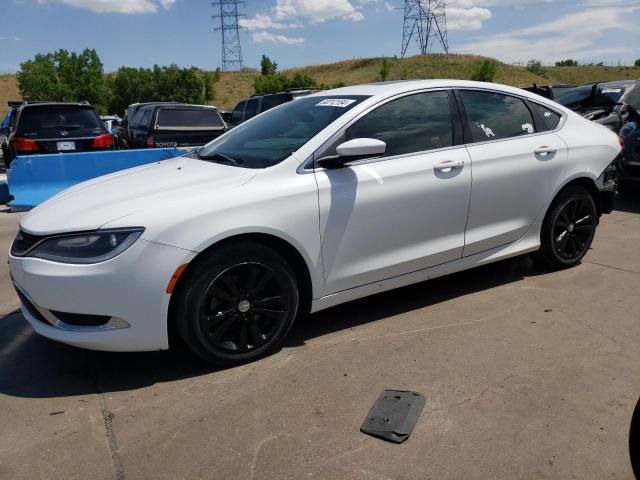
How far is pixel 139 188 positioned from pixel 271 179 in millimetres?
814

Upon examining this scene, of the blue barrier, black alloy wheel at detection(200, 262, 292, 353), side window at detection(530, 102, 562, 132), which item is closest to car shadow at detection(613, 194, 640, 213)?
side window at detection(530, 102, 562, 132)

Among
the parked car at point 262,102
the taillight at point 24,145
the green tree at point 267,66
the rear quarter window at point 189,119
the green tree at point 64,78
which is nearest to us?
the taillight at point 24,145

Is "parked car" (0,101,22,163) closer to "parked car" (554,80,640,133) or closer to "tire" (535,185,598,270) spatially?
"tire" (535,185,598,270)

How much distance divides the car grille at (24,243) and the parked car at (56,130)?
24.2 ft

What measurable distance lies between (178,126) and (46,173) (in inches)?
119

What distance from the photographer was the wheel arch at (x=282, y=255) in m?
3.09

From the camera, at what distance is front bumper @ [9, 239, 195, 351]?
2920mm

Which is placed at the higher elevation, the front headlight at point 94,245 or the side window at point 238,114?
the side window at point 238,114

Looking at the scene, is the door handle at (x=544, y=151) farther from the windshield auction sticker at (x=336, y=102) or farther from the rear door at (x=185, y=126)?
the rear door at (x=185, y=126)

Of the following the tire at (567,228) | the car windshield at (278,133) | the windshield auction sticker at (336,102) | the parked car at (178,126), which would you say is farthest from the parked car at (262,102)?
the windshield auction sticker at (336,102)

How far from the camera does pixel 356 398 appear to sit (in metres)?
2.98

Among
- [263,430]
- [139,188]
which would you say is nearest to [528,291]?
[263,430]

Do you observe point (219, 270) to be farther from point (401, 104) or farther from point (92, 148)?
point (92, 148)

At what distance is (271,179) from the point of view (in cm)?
336
